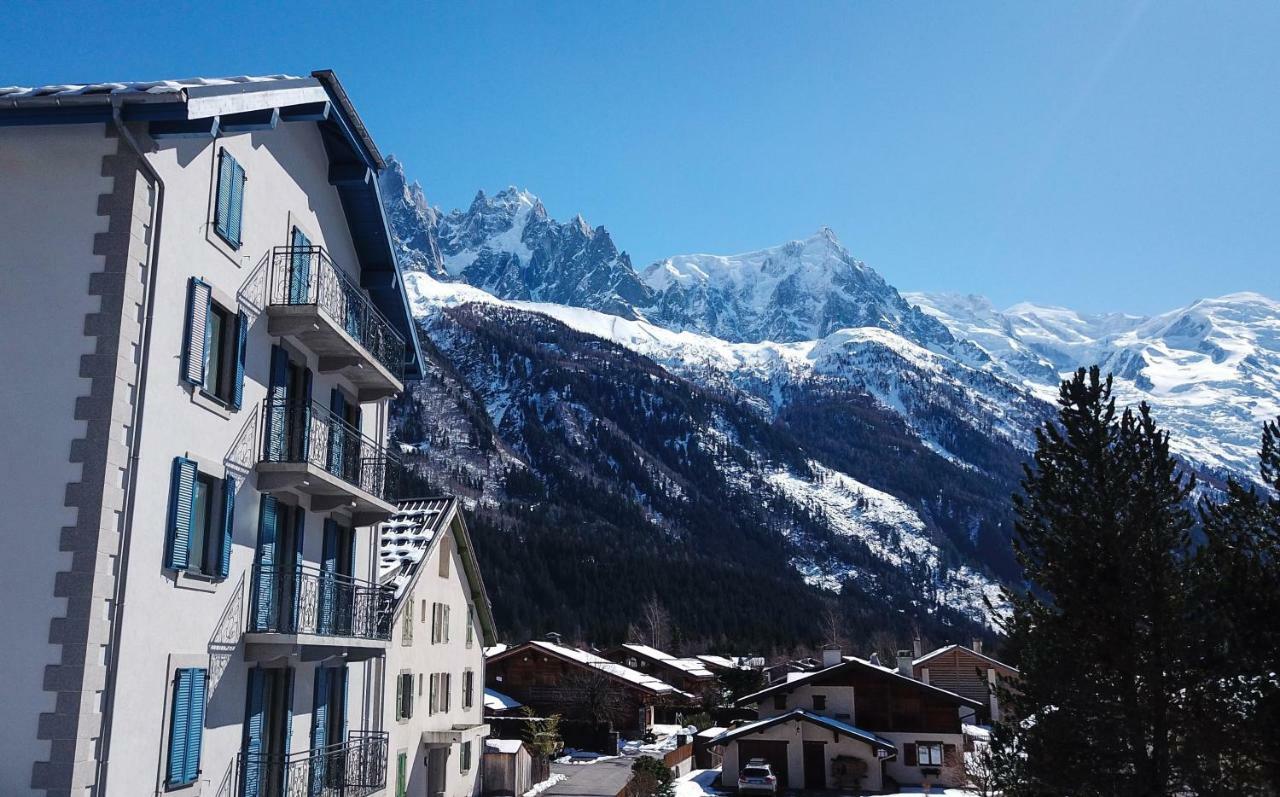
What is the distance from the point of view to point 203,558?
1609 cm

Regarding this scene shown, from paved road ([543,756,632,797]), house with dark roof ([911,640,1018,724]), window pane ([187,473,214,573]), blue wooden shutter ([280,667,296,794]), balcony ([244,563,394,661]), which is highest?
window pane ([187,473,214,573])

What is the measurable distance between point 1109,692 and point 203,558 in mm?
17931

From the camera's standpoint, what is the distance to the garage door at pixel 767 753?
185 feet

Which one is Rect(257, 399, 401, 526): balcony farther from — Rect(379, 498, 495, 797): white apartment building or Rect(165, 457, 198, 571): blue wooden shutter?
Rect(379, 498, 495, 797): white apartment building

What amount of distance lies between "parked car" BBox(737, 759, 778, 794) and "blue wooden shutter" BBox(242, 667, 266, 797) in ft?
128

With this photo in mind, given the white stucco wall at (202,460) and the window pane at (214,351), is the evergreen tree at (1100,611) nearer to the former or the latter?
the white stucco wall at (202,460)

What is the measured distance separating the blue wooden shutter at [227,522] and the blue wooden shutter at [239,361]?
4.31ft

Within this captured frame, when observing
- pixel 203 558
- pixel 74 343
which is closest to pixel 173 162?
pixel 74 343

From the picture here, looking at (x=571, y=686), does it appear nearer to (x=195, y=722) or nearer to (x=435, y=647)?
(x=435, y=647)

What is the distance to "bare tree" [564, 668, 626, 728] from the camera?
7381 centimetres

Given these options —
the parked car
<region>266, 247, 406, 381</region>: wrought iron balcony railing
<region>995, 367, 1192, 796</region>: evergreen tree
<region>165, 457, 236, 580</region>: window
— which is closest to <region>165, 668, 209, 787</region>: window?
<region>165, 457, 236, 580</region>: window

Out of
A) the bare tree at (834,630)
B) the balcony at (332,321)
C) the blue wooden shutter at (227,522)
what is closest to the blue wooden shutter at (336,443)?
the balcony at (332,321)

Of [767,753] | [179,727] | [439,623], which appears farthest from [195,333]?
[767,753]

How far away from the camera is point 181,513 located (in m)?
15.1
